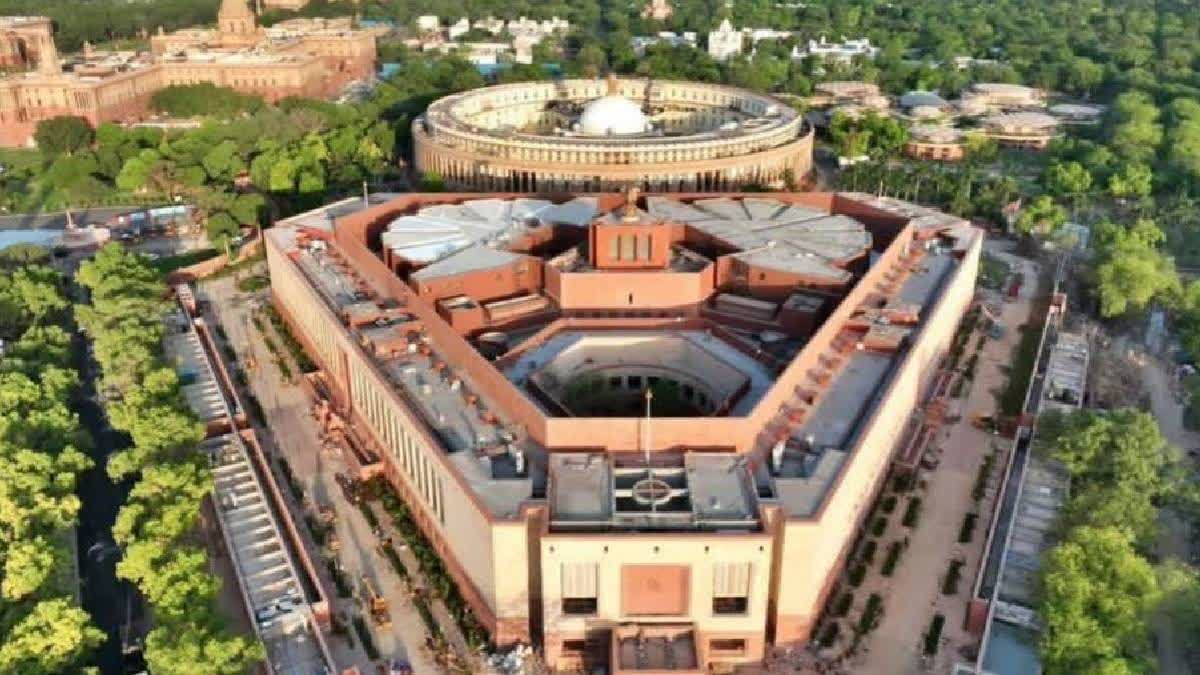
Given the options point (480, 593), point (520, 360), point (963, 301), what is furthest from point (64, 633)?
point (963, 301)

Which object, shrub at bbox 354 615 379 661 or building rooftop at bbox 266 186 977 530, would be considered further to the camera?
shrub at bbox 354 615 379 661

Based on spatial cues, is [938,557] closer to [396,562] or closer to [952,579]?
[952,579]

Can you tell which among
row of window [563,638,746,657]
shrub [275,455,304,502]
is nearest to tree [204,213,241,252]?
shrub [275,455,304,502]

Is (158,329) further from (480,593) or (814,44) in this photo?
(814,44)

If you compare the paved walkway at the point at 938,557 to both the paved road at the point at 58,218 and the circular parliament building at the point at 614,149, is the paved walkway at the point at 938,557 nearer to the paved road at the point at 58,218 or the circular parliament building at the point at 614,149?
the circular parliament building at the point at 614,149

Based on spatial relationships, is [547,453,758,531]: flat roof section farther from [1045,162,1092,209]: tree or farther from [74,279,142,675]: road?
[1045,162,1092,209]: tree
